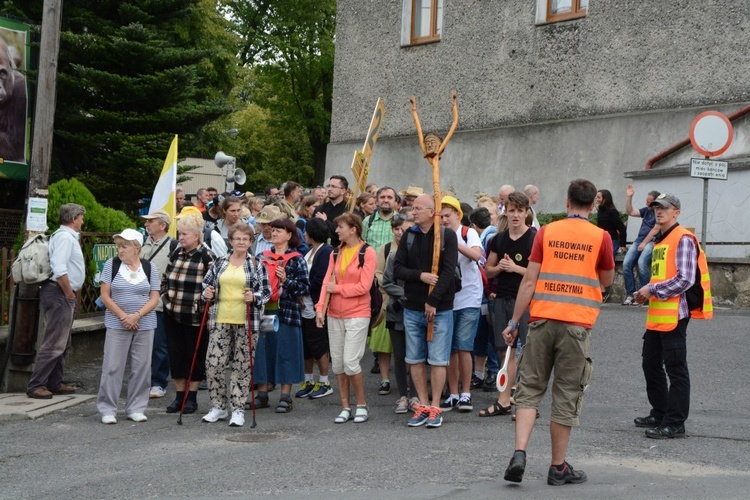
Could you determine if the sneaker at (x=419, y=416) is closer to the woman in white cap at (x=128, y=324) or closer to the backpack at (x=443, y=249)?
the backpack at (x=443, y=249)

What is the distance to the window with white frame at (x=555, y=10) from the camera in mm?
21781

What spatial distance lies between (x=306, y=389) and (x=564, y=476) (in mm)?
4340

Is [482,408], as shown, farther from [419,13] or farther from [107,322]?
[419,13]

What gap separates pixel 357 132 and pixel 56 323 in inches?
667

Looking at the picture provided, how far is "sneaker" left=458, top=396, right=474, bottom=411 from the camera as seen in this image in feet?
30.9

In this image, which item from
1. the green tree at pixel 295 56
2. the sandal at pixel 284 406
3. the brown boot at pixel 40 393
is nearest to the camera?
the sandal at pixel 284 406

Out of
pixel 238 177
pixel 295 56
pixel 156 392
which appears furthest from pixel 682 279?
pixel 295 56

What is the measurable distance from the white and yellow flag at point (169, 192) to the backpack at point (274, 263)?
6.12 feet

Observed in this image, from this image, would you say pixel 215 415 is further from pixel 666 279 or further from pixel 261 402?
pixel 666 279

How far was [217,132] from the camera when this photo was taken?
116ft

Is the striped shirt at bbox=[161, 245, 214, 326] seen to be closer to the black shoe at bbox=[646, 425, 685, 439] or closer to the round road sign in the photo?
the black shoe at bbox=[646, 425, 685, 439]

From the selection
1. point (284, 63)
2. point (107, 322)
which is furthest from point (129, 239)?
point (284, 63)

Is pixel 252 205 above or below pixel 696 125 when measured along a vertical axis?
below

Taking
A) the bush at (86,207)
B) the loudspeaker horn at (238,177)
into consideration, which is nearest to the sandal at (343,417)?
the bush at (86,207)
